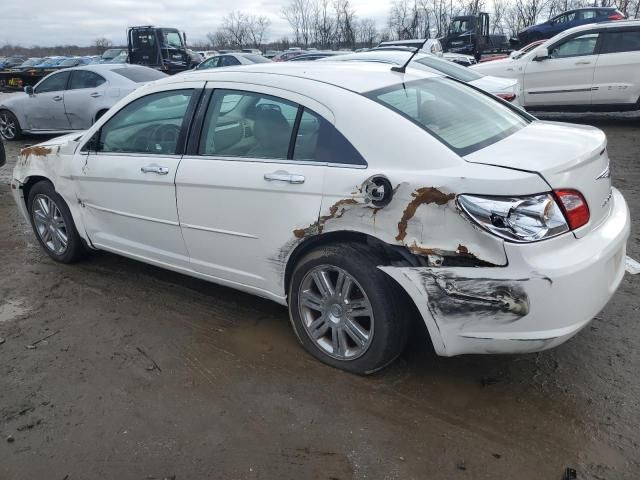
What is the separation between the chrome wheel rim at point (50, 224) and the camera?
15.1 feet

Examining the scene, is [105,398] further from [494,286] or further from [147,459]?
[494,286]

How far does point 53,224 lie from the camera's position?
468cm

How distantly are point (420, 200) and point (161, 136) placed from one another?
6.41 ft

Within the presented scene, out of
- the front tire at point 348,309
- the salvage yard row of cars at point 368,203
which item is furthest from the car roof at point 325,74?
the front tire at point 348,309

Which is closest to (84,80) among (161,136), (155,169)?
(161,136)

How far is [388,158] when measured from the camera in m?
2.73

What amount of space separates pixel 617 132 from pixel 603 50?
5.13 ft

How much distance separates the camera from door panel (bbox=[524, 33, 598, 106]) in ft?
33.9

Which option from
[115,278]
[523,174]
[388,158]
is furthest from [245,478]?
[115,278]

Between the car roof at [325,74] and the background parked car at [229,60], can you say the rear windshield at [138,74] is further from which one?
the car roof at [325,74]

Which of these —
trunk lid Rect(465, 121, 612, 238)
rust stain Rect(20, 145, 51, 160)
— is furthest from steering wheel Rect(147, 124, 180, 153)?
trunk lid Rect(465, 121, 612, 238)

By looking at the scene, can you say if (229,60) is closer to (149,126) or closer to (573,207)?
(149,126)

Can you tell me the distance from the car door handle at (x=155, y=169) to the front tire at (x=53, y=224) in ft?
3.91

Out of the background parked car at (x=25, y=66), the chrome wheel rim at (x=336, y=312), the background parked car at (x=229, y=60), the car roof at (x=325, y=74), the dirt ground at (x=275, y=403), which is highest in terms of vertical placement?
the car roof at (x=325, y=74)
